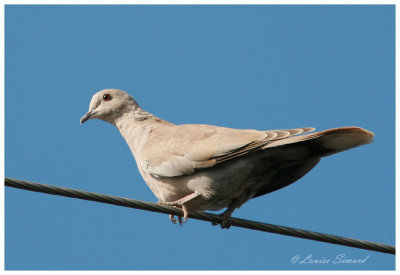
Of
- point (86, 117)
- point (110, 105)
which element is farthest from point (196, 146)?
point (86, 117)

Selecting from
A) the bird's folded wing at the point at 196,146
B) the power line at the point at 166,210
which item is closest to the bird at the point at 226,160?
the bird's folded wing at the point at 196,146

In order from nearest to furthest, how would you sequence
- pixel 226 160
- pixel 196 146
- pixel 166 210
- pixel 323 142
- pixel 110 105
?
1. pixel 166 210
2. pixel 323 142
3. pixel 226 160
4. pixel 196 146
5. pixel 110 105

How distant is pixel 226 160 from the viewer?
21.2 feet

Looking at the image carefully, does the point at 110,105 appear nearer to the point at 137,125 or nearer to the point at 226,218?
the point at 137,125

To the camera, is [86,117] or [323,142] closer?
[323,142]

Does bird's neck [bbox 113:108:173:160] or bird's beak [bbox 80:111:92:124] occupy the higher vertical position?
bird's beak [bbox 80:111:92:124]

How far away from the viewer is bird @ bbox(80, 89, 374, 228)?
6219 millimetres

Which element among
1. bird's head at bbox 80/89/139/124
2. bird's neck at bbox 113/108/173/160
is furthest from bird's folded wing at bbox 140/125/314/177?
bird's head at bbox 80/89/139/124

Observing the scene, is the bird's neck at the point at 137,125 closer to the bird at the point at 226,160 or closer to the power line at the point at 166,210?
the bird at the point at 226,160

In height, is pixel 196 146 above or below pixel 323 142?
above

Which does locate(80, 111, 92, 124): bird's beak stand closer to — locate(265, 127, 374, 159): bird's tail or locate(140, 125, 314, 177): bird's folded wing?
locate(140, 125, 314, 177): bird's folded wing

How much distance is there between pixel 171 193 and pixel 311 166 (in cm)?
150

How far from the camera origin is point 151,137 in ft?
24.9

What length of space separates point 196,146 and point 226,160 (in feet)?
1.39
